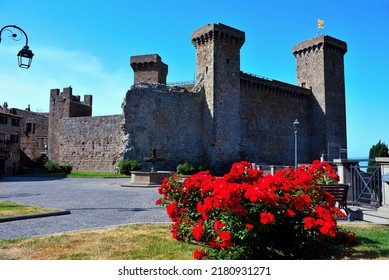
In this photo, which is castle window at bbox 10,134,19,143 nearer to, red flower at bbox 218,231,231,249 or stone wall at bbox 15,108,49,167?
stone wall at bbox 15,108,49,167

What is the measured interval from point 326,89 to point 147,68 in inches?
849

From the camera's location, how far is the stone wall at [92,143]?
30.4 m

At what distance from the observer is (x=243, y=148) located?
113ft

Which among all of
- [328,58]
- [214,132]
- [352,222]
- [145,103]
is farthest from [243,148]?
[352,222]

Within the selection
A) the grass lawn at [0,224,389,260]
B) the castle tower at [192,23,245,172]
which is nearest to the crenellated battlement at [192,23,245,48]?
the castle tower at [192,23,245,172]

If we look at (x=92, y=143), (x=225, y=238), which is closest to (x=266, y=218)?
(x=225, y=238)

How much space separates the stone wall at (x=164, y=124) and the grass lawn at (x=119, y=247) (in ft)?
73.2

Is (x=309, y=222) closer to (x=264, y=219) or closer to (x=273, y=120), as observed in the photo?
(x=264, y=219)

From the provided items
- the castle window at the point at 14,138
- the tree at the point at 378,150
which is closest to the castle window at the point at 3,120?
the castle window at the point at 14,138

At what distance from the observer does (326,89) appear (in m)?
40.9

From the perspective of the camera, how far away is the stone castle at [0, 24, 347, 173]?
98.2ft

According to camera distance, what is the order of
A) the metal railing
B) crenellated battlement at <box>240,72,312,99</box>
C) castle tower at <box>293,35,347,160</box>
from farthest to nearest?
castle tower at <box>293,35,347,160</box> < crenellated battlement at <box>240,72,312,99</box> < the metal railing

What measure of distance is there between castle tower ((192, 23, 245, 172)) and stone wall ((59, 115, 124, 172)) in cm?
810
